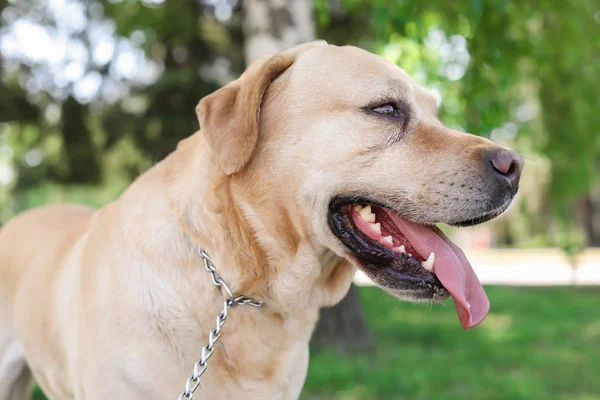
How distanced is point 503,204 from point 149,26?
25.4 feet

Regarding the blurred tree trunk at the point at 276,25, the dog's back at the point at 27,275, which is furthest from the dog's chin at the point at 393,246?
the blurred tree trunk at the point at 276,25

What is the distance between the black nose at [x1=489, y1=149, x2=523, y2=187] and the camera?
2.39m

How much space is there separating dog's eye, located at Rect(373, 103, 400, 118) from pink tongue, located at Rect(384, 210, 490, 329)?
41cm

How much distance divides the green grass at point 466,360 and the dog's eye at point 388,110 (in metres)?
1.02

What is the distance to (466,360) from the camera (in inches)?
230

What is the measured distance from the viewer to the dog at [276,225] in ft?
7.93

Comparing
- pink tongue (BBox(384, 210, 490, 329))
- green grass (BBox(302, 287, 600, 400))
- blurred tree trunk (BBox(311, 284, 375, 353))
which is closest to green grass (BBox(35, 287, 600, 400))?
green grass (BBox(302, 287, 600, 400))

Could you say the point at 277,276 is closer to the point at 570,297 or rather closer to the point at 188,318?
the point at 188,318

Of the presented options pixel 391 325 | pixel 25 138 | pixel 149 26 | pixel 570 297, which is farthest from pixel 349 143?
pixel 25 138

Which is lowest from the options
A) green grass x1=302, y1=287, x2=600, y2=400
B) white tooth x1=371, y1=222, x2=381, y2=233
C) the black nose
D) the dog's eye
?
green grass x1=302, y1=287, x2=600, y2=400

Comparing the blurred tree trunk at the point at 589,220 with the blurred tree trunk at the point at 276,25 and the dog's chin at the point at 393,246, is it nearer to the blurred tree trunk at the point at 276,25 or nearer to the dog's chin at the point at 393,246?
the blurred tree trunk at the point at 276,25

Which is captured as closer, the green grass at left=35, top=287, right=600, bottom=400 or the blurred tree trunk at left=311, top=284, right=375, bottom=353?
the green grass at left=35, top=287, right=600, bottom=400

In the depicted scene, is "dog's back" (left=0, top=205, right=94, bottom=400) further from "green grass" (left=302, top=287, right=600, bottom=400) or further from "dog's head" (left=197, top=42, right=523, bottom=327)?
"green grass" (left=302, top=287, right=600, bottom=400)

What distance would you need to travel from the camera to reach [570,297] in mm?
10672
